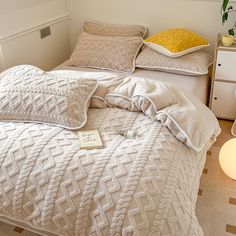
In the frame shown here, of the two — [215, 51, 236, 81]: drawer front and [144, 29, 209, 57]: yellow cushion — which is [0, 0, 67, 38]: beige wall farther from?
[215, 51, 236, 81]: drawer front

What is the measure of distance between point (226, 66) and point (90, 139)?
1461mm

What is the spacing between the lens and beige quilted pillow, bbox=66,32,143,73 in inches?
97.9

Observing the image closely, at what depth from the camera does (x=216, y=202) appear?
5.80 feet

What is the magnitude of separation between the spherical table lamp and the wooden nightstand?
27.1 inches

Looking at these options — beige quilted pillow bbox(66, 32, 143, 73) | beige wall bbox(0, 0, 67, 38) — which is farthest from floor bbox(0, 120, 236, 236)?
beige wall bbox(0, 0, 67, 38)

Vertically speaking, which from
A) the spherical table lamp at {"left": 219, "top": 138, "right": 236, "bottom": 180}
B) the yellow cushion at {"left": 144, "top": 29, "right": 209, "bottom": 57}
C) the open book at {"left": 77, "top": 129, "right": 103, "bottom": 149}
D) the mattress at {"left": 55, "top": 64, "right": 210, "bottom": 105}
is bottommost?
the spherical table lamp at {"left": 219, "top": 138, "right": 236, "bottom": 180}

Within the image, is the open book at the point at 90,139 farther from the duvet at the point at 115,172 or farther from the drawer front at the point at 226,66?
the drawer front at the point at 226,66


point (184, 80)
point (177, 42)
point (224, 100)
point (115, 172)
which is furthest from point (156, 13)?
point (115, 172)

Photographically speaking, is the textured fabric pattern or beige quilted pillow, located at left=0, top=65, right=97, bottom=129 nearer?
the textured fabric pattern

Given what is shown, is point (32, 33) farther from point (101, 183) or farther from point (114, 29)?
point (101, 183)

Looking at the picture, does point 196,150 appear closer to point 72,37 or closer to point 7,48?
point 7,48

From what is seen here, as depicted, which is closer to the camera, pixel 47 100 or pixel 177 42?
pixel 47 100

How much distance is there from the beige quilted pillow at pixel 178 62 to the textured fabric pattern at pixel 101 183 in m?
1.03

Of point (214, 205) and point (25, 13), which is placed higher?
point (25, 13)
